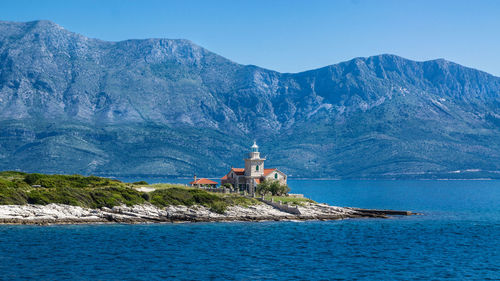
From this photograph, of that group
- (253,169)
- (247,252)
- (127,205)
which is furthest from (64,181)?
(247,252)

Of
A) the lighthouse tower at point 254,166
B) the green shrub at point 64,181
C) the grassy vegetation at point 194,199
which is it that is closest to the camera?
the grassy vegetation at point 194,199

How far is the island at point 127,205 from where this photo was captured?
8075cm

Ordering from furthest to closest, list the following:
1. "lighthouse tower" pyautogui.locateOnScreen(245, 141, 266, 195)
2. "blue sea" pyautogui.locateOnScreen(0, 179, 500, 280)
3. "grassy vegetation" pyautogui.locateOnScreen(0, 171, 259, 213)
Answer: "lighthouse tower" pyautogui.locateOnScreen(245, 141, 266, 195), "grassy vegetation" pyautogui.locateOnScreen(0, 171, 259, 213), "blue sea" pyautogui.locateOnScreen(0, 179, 500, 280)

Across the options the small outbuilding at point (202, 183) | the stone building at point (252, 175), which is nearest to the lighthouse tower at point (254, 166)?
the stone building at point (252, 175)

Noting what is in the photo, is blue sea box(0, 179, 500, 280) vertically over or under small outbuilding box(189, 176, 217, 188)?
under

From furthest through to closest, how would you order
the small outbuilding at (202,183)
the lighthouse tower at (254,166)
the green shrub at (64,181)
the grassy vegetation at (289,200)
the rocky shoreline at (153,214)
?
the small outbuilding at (202,183), the lighthouse tower at (254,166), the grassy vegetation at (289,200), the green shrub at (64,181), the rocky shoreline at (153,214)

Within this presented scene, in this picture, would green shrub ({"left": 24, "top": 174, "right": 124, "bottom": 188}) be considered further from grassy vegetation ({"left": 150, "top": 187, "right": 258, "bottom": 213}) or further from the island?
grassy vegetation ({"left": 150, "top": 187, "right": 258, "bottom": 213})

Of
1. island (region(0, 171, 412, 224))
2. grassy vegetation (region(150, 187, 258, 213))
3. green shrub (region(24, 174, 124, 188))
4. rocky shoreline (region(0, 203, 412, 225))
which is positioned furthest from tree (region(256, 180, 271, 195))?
green shrub (region(24, 174, 124, 188))

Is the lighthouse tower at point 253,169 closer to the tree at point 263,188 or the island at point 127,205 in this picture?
the tree at point 263,188

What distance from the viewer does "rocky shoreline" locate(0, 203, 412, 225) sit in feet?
258

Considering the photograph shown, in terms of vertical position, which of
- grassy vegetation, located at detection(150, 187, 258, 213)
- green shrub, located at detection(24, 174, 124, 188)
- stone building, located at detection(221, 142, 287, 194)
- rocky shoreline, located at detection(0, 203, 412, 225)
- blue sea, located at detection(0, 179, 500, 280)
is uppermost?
stone building, located at detection(221, 142, 287, 194)

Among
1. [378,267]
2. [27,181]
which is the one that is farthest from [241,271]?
[27,181]

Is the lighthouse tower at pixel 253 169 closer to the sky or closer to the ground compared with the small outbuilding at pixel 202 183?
closer to the sky

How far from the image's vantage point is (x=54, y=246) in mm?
61125
